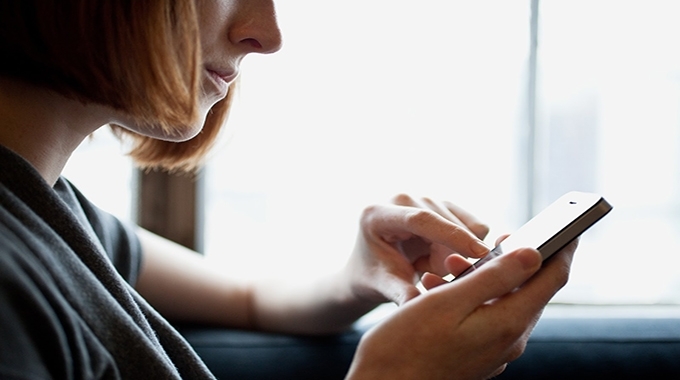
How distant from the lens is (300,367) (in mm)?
883

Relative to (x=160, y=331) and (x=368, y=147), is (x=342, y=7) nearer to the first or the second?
(x=368, y=147)

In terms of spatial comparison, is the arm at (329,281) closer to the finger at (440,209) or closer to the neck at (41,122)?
the finger at (440,209)

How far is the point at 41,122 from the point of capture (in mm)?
588

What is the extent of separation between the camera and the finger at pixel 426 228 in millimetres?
617

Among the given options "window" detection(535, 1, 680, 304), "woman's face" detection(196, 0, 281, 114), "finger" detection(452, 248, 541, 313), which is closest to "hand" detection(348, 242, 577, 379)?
"finger" detection(452, 248, 541, 313)

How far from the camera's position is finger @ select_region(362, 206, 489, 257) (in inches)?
24.3

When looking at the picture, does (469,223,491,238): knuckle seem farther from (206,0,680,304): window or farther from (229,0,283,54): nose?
(206,0,680,304): window

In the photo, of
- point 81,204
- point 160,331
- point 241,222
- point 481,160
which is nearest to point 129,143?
point 81,204

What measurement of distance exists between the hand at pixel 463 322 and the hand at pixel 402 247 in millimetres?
93

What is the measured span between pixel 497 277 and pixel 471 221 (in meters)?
0.26

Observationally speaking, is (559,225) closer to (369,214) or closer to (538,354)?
(369,214)

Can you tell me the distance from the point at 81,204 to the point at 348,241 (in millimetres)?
703

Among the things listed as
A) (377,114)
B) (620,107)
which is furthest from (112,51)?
(620,107)

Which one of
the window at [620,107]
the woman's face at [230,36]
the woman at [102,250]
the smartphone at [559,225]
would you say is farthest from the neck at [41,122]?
the window at [620,107]
